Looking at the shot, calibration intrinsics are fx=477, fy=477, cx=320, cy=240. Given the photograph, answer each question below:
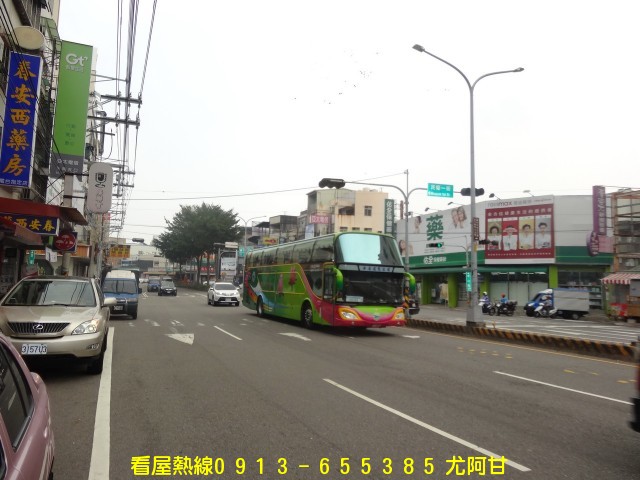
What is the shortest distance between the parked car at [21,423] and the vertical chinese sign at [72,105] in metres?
19.5

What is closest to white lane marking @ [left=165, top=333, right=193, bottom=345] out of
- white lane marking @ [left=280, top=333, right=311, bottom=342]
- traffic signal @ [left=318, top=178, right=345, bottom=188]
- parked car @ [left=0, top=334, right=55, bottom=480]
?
white lane marking @ [left=280, top=333, right=311, bottom=342]

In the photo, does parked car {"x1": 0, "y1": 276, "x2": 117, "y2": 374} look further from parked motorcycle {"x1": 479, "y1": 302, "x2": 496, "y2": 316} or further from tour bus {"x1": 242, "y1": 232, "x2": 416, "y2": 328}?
parked motorcycle {"x1": 479, "y1": 302, "x2": 496, "y2": 316}

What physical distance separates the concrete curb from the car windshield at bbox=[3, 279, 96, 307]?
12.5m

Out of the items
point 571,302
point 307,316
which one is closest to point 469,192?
point 307,316

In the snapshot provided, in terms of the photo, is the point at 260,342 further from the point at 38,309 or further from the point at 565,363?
the point at 565,363

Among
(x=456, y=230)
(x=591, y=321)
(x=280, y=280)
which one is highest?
(x=456, y=230)

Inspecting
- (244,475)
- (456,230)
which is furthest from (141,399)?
(456,230)

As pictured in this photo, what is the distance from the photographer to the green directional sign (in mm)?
22578

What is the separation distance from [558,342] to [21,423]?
14512 mm

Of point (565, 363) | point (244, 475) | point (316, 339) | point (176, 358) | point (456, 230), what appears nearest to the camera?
point (244, 475)

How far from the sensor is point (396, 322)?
52.9 ft

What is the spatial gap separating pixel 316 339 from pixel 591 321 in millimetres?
23275

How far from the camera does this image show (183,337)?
46.2 feet

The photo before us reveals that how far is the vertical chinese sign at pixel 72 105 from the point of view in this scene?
2031 cm
